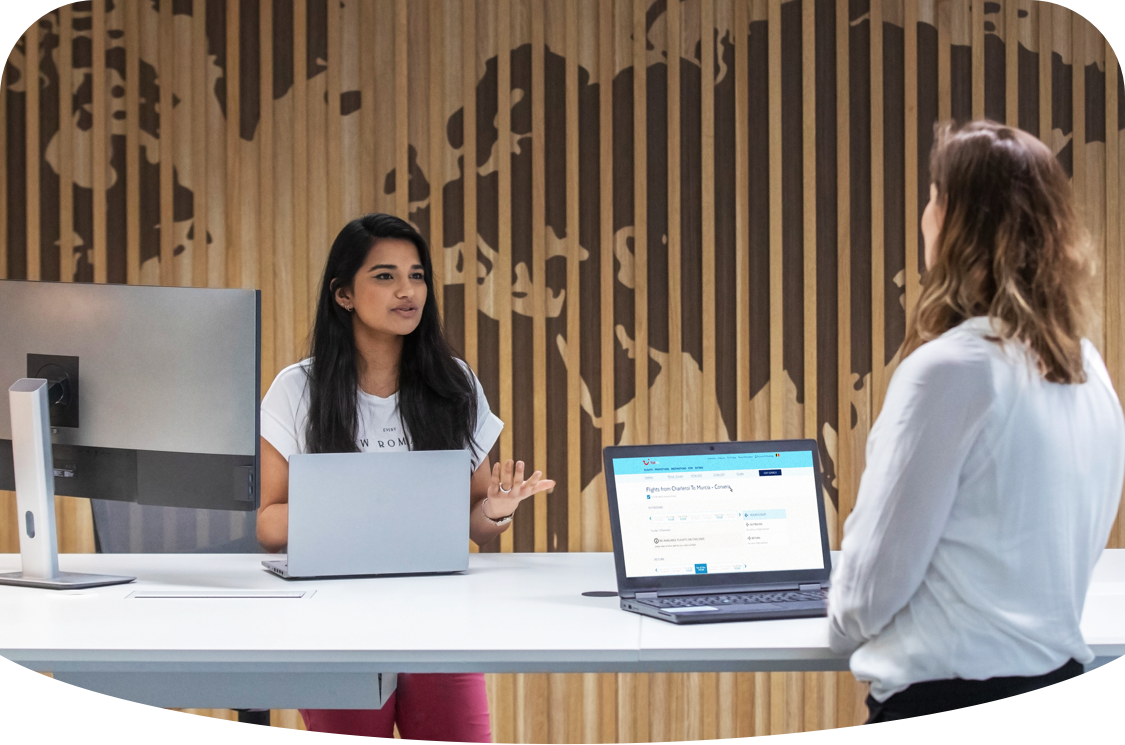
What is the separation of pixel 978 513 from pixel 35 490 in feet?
5.88

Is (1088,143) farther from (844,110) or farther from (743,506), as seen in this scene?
(743,506)

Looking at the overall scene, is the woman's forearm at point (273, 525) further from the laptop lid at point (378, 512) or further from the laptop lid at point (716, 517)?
the laptop lid at point (716, 517)

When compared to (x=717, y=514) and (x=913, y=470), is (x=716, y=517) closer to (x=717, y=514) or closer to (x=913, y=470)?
(x=717, y=514)

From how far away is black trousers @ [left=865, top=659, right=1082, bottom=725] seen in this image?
1267 mm

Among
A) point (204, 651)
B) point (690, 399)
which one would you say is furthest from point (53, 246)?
point (204, 651)

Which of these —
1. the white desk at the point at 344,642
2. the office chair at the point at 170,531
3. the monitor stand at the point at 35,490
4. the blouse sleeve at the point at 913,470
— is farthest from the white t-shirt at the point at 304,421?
the blouse sleeve at the point at 913,470

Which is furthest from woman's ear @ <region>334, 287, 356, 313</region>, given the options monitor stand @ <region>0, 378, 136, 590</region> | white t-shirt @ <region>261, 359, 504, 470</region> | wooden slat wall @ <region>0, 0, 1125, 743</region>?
wooden slat wall @ <region>0, 0, 1125, 743</region>

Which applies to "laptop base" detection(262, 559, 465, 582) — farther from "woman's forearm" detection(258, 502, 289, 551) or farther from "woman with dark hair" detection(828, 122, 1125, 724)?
"woman with dark hair" detection(828, 122, 1125, 724)

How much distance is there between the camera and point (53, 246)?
369cm

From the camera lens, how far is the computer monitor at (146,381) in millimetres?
1979

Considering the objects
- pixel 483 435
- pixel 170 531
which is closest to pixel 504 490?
pixel 483 435

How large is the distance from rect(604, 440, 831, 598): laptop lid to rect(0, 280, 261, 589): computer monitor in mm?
774

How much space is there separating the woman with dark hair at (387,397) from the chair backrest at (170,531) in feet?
0.46

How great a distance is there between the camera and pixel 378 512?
2.07 meters
